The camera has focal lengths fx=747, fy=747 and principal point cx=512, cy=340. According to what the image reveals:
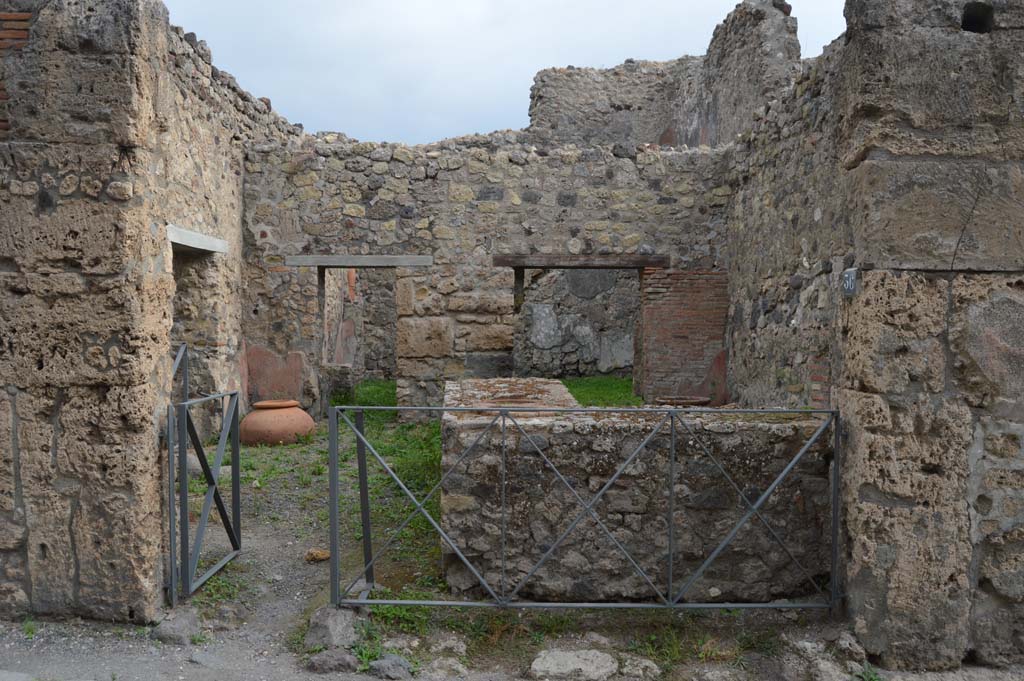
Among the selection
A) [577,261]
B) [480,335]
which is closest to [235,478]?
[480,335]

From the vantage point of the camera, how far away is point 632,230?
9.16 metres

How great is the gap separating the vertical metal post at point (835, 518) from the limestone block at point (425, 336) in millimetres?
6216

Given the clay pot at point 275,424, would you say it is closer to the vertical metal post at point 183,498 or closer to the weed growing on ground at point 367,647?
the vertical metal post at point 183,498

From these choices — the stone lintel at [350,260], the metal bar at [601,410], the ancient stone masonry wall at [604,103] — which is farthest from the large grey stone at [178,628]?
the ancient stone masonry wall at [604,103]

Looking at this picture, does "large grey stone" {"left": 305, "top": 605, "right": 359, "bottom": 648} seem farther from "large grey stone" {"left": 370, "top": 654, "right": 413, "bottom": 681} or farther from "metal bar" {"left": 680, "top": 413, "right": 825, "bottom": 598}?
"metal bar" {"left": 680, "top": 413, "right": 825, "bottom": 598}

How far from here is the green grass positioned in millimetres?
9630

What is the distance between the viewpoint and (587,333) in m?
14.0

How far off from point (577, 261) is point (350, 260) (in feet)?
9.02

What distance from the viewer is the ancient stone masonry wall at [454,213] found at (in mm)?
9078

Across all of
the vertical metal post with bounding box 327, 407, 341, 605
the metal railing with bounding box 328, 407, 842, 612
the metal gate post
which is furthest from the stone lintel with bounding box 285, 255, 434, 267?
the vertical metal post with bounding box 327, 407, 341, 605

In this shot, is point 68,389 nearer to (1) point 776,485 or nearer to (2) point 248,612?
(2) point 248,612

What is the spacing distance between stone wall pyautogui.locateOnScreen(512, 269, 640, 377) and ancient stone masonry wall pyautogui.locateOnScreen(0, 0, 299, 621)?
10.6 metres

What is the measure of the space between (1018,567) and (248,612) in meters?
3.62

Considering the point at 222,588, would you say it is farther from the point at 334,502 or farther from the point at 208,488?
the point at 334,502
